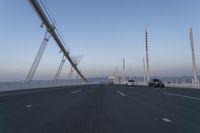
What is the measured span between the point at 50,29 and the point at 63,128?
49.0 metres

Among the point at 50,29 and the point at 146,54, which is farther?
the point at 146,54

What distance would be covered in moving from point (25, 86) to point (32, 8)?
511 inches

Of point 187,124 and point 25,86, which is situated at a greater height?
point 25,86

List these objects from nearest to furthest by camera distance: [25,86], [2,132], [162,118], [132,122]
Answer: [2,132] < [132,122] < [162,118] < [25,86]

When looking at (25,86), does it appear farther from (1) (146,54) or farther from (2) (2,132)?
(2) (2,132)

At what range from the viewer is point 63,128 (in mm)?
8133

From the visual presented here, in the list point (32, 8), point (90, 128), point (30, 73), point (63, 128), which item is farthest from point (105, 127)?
point (30, 73)

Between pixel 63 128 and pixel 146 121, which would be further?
pixel 146 121

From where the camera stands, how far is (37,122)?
933 centimetres

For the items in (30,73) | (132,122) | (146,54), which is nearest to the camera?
(132,122)

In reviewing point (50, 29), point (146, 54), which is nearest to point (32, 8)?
point (50, 29)

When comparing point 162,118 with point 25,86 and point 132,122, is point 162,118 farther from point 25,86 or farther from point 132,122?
point 25,86

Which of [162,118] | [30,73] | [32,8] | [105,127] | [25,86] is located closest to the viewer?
[105,127]

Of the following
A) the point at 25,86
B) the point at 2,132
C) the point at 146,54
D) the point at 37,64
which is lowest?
the point at 2,132
